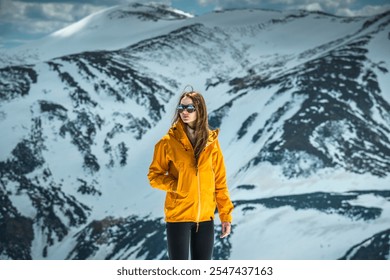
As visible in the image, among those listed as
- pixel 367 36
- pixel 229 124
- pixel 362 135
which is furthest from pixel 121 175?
pixel 367 36

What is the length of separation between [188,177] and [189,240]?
60cm

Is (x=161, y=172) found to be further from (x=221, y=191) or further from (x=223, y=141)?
(x=223, y=141)

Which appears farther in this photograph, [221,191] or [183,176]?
[221,191]

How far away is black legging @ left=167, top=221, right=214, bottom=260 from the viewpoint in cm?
502

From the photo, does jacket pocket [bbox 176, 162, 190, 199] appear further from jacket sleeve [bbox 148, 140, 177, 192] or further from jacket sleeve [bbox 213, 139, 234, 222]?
jacket sleeve [bbox 213, 139, 234, 222]

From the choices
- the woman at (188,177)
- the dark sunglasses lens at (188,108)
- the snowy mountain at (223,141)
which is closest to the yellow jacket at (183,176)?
the woman at (188,177)

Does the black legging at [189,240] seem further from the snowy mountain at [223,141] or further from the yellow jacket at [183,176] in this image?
the snowy mountain at [223,141]

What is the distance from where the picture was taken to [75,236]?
49.2 meters

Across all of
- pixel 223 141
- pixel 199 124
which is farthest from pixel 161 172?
pixel 223 141

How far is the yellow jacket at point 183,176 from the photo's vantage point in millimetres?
5059

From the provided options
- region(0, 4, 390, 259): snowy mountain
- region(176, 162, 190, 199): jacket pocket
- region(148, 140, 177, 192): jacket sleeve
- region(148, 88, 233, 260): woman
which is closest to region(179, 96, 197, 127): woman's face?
region(148, 88, 233, 260): woman

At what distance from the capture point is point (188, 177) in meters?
5.08

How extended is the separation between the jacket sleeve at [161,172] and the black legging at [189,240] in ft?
1.26
